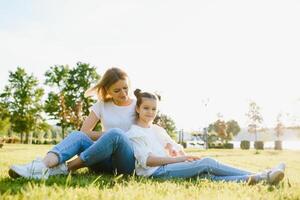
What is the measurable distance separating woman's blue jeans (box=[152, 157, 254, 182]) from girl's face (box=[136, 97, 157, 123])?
625 millimetres

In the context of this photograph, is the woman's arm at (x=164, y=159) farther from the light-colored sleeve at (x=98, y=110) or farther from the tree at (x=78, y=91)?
the tree at (x=78, y=91)

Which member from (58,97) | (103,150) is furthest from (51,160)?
(58,97)

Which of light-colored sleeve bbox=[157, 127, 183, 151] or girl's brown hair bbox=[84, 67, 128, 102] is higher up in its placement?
girl's brown hair bbox=[84, 67, 128, 102]

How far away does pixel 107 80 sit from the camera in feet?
17.7

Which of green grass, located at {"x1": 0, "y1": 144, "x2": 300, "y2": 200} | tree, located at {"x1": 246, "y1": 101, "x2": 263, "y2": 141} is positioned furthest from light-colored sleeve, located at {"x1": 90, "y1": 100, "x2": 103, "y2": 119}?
tree, located at {"x1": 246, "y1": 101, "x2": 263, "y2": 141}

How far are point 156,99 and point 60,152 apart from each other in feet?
4.44

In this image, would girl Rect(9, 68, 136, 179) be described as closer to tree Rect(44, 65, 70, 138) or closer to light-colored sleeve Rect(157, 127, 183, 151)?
light-colored sleeve Rect(157, 127, 183, 151)

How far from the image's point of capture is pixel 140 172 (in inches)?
187

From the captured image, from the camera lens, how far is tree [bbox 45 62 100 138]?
49.0 meters

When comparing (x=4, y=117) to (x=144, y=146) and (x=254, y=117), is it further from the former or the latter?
(x=144, y=146)

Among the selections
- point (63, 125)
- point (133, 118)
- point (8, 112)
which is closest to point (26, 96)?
point (8, 112)

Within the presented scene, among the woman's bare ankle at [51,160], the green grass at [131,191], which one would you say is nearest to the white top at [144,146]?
the green grass at [131,191]

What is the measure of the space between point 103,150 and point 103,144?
0.26 feet

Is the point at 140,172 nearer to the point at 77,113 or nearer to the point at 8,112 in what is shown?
the point at 77,113
